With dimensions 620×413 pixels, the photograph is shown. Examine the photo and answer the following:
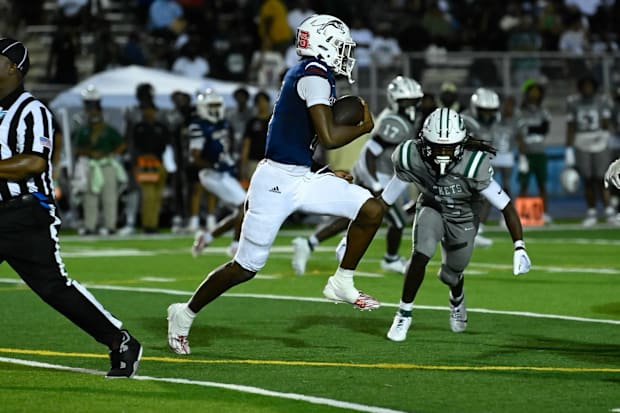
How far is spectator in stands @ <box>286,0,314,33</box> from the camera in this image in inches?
1013

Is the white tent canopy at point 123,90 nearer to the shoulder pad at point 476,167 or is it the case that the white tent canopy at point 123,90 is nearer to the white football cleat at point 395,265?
the white football cleat at point 395,265

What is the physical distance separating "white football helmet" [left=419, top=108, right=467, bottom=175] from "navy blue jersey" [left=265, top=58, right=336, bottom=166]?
913 mm

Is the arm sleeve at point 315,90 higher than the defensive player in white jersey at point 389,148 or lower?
higher

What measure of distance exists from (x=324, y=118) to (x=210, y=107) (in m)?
9.05

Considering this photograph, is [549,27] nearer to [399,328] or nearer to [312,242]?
[312,242]

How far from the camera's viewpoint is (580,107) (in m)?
21.7

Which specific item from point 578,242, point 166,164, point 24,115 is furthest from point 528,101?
point 24,115

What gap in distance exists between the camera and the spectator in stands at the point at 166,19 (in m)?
26.0

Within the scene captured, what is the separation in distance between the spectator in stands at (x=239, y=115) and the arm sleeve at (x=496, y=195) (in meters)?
12.0

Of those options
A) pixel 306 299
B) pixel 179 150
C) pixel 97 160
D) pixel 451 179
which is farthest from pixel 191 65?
pixel 451 179

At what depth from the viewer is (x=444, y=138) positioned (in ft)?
31.2

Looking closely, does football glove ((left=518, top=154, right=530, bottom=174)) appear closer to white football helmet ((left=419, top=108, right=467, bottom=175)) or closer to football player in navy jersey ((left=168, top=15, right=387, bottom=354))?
white football helmet ((left=419, top=108, right=467, bottom=175))

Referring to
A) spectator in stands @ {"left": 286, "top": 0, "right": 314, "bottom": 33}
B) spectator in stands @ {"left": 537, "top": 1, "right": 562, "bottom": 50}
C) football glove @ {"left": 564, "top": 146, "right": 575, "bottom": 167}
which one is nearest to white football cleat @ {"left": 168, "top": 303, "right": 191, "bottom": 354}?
football glove @ {"left": 564, "top": 146, "right": 575, "bottom": 167}

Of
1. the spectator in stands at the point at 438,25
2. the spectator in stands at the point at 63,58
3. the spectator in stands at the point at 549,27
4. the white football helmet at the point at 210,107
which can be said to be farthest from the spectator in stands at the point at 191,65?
the white football helmet at the point at 210,107
